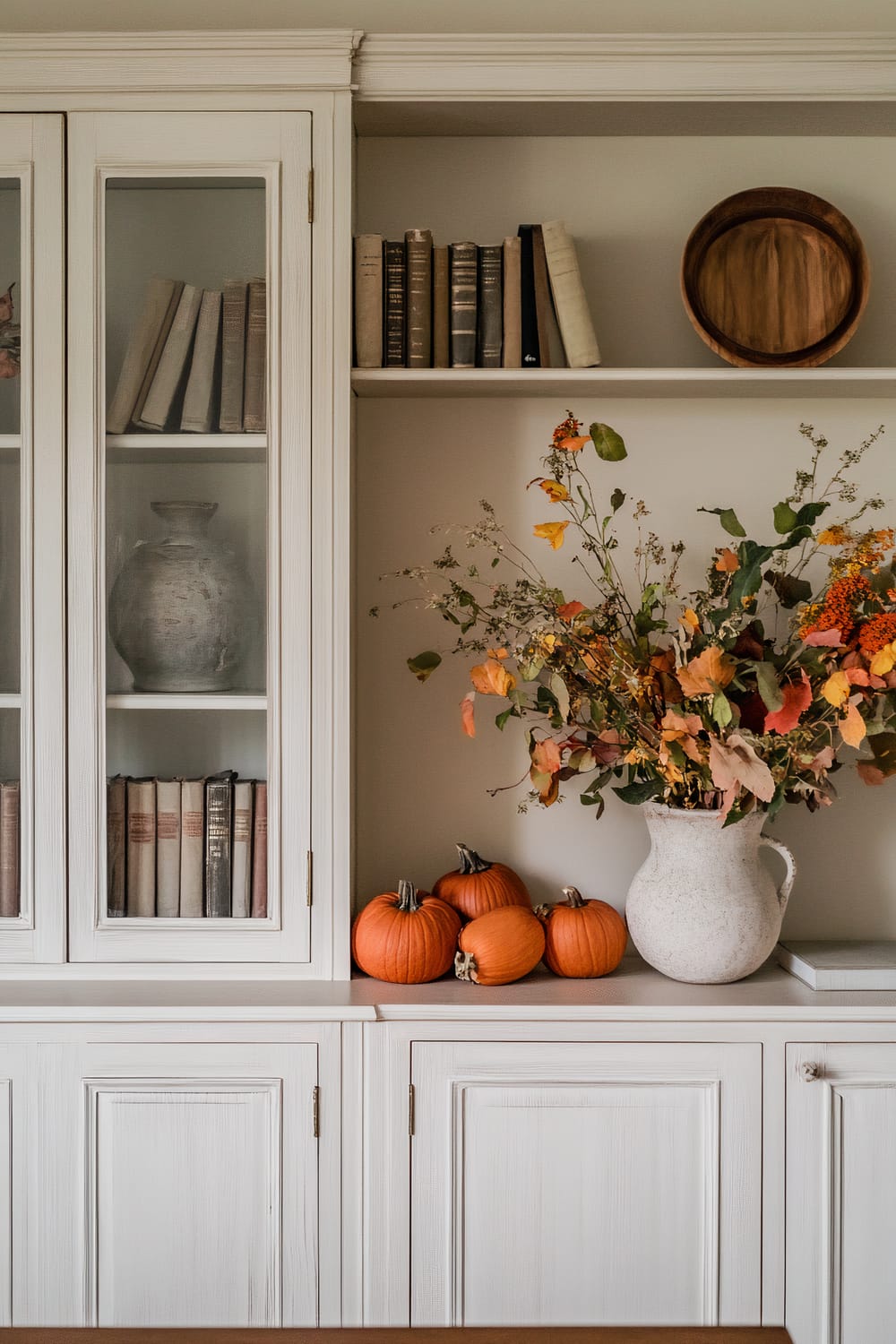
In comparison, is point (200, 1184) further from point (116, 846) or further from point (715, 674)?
point (715, 674)

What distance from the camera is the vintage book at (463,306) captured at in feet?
5.50

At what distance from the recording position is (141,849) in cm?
161

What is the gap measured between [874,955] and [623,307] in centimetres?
124

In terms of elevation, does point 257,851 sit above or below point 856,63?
below

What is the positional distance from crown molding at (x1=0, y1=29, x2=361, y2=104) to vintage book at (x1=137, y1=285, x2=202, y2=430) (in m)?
0.33

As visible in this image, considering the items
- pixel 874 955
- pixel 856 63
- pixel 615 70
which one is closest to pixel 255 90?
pixel 615 70

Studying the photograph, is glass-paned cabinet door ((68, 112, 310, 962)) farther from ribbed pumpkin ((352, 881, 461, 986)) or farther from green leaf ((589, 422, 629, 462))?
green leaf ((589, 422, 629, 462))

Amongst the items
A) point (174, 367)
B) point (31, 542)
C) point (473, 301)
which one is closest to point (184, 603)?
point (31, 542)

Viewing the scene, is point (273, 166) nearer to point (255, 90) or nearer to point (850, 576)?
point (255, 90)

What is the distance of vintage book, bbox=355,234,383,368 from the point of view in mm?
1661

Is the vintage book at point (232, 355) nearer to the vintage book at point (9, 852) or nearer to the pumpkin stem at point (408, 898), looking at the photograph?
the vintage book at point (9, 852)

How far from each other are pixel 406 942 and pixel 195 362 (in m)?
0.98

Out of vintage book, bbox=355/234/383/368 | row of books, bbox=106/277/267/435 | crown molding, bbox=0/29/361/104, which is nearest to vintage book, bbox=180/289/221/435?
row of books, bbox=106/277/267/435

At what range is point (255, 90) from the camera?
5.20 ft
